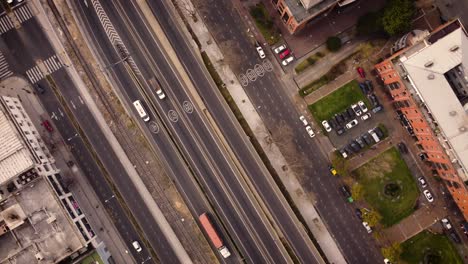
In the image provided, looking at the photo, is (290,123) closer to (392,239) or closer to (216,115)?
(216,115)

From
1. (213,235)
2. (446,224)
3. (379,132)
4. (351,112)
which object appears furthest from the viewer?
(351,112)

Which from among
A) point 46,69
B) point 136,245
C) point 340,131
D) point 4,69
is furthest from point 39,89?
point 340,131

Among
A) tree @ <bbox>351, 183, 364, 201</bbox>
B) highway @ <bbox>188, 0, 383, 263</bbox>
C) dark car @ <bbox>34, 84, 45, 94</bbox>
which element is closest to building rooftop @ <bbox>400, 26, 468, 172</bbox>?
tree @ <bbox>351, 183, 364, 201</bbox>

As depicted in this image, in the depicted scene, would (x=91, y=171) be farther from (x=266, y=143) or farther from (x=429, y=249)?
(x=429, y=249)

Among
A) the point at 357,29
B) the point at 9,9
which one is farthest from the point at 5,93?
the point at 357,29

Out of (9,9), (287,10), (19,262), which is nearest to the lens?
(19,262)
